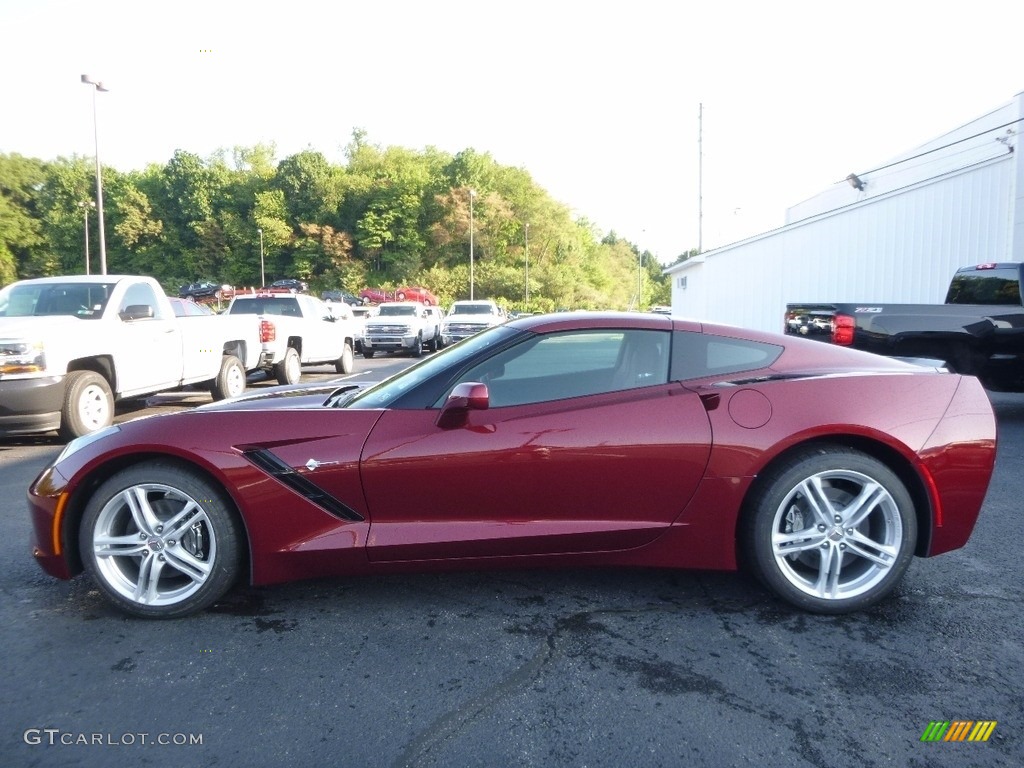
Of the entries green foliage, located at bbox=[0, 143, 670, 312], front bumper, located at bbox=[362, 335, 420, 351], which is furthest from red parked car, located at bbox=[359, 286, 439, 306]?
front bumper, located at bbox=[362, 335, 420, 351]

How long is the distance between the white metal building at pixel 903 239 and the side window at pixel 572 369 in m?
7.35

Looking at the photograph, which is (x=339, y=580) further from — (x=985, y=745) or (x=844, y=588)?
(x=985, y=745)

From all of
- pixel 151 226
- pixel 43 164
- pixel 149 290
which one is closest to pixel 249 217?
pixel 151 226

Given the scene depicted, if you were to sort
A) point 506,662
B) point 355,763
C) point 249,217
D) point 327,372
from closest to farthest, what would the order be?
1. point 355,763
2. point 506,662
3. point 327,372
4. point 249,217

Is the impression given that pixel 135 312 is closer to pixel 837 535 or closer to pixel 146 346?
pixel 146 346

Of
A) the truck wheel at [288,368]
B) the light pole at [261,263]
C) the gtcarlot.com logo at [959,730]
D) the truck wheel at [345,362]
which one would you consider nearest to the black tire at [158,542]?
the gtcarlot.com logo at [959,730]

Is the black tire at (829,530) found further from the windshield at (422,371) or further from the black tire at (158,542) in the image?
the black tire at (158,542)

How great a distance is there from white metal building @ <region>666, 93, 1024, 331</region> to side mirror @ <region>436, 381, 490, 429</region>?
8004mm

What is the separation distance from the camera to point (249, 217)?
270 ft

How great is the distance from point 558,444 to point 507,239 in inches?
2833

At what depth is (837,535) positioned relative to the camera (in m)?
3.36

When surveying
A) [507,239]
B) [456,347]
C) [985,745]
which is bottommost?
[985,745]

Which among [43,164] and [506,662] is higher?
[43,164]

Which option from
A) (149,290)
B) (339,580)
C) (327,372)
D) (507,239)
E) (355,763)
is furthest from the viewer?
(507,239)
